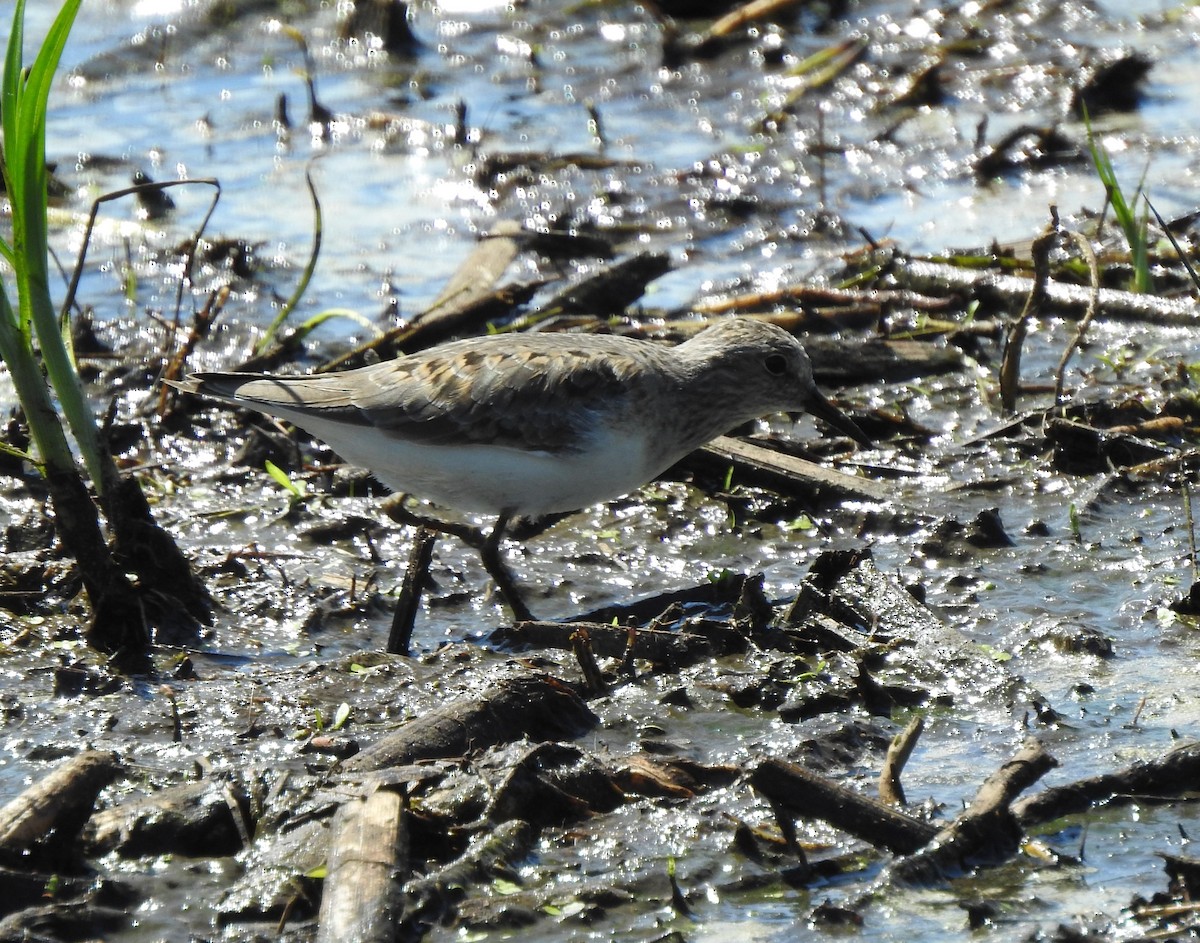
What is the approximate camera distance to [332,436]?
6.45 meters

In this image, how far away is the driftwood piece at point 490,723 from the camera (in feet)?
15.1

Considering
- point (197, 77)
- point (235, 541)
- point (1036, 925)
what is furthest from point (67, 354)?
point (197, 77)

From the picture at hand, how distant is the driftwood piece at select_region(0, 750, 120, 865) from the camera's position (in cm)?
409

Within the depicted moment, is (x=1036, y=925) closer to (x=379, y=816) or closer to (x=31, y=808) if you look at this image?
(x=379, y=816)

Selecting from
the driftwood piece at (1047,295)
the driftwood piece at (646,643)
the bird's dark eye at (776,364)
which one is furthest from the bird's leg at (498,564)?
the driftwood piece at (1047,295)

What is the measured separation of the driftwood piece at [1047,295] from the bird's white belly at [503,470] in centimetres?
334

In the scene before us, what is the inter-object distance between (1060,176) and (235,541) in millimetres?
6680

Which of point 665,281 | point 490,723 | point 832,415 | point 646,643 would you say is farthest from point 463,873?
point 665,281

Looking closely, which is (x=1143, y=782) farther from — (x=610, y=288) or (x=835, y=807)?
(x=610, y=288)

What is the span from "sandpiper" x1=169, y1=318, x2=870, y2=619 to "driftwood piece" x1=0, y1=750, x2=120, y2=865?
2105 mm

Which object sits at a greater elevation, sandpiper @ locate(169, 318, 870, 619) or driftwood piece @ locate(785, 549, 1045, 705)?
sandpiper @ locate(169, 318, 870, 619)

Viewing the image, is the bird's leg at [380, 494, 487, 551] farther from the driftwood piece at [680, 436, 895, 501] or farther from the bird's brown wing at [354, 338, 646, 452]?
the driftwood piece at [680, 436, 895, 501]

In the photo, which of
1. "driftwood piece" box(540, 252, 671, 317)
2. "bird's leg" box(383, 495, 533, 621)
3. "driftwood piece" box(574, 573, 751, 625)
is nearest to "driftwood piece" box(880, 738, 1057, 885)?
"driftwood piece" box(574, 573, 751, 625)

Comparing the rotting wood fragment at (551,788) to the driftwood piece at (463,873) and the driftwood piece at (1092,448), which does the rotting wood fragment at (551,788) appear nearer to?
the driftwood piece at (463,873)
